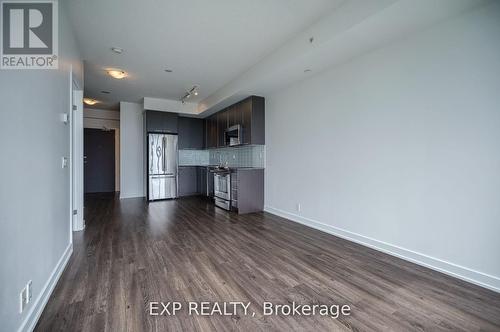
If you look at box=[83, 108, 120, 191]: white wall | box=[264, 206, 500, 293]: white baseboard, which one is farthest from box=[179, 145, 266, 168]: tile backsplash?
box=[83, 108, 120, 191]: white wall

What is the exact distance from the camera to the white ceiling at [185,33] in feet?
8.24

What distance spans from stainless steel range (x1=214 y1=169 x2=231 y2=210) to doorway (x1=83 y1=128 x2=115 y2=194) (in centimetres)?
471

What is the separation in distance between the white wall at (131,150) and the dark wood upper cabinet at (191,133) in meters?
1.13

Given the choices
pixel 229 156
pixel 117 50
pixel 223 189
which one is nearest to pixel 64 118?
pixel 117 50

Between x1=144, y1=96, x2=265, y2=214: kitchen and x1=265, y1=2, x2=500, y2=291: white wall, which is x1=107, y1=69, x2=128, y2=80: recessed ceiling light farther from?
x1=265, y1=2, x2=500, y2=291: white wall

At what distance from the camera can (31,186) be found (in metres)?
1.59

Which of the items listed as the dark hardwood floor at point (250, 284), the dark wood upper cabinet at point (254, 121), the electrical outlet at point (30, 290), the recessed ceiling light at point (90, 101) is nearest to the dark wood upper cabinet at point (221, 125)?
the dark wood upper cabinet at point (254, 121)

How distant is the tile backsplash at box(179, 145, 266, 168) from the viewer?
5270mm

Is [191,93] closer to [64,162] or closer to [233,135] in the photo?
[233,135]

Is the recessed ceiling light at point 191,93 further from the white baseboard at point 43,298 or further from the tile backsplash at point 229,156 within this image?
the white baseboard at point 43,298

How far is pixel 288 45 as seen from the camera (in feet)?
10.6

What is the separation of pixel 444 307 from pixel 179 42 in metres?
4.07

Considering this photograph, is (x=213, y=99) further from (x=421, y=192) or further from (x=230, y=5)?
(x=421, y=192)

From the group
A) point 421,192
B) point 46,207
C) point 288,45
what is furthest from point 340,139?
point 46,207
